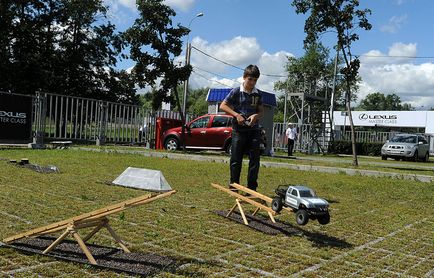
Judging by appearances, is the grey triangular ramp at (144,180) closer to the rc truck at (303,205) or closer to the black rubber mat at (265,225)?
the black rubber mat at (265,225)

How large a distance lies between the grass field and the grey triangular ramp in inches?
12.7

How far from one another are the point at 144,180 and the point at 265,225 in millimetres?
3241

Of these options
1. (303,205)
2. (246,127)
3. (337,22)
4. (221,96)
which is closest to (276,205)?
(303,205)

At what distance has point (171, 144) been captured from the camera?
72.1 ft

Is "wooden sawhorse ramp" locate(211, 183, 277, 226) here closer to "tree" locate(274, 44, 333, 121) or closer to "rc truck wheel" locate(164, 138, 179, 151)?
"rc truck wheel" locate(164, 138, 179, 151)

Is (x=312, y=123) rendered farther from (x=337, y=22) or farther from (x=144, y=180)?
(x=144, y=180)

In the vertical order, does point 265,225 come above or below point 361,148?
below

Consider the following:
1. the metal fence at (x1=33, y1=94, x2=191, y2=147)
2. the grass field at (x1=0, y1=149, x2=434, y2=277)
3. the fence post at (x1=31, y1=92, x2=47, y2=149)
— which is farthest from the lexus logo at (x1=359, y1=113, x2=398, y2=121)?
the grass field at (x1=0, y1=149, x2=434, y2=277)

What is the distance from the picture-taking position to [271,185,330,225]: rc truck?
4672mm

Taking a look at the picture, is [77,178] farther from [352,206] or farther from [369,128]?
[369,128]

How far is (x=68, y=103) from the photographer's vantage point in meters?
19.8

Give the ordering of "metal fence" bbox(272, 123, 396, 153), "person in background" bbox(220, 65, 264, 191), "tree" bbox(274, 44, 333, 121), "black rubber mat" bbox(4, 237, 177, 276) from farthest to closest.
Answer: "tree" bbox(274, 44, 333, 121), "metal fence" bbox(272, 123, 396, 153), "person in background" bbox(220, 65, 264, 191), "black rubber mat" bbox(4, 237, 177, 276)

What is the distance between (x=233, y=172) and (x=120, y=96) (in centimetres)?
2906

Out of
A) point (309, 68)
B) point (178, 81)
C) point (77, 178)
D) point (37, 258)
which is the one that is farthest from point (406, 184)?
point (309, 68)
